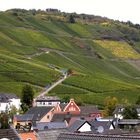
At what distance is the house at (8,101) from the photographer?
119 metres

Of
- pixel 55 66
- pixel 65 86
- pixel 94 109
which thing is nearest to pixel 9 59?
pixel 55 66

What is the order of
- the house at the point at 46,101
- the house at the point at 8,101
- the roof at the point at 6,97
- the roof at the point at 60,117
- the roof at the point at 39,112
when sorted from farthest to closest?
1. the house at the point at 46,101
2. the roof at the point at 6,97
3. the house at the point at 8,101
4. the roof at the point at 39,112
5. the roof at the point at 60,117

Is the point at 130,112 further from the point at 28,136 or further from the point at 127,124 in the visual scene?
the point at 28,136

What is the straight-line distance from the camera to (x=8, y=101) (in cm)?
12112

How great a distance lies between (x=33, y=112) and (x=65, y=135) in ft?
261

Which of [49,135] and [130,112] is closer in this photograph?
[49,135]

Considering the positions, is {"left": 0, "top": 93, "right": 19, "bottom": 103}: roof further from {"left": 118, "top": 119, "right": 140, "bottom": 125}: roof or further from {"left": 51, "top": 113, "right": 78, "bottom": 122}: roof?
{"left": 118, "top": 119, "right": 140, "bottom": 125}: roof

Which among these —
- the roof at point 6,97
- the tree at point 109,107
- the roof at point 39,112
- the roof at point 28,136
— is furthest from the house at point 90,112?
the roof at point 28,136

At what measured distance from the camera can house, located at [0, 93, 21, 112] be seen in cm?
11864

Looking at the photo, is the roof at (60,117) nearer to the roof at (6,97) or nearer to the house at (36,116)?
the house at (36,116)

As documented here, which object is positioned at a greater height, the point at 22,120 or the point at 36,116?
the point at 36,116

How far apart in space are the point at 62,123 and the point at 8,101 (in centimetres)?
4630

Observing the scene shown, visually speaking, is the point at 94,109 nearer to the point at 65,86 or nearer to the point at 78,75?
the point at 65,86

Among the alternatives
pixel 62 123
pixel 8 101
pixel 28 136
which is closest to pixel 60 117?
pixel 62 123
